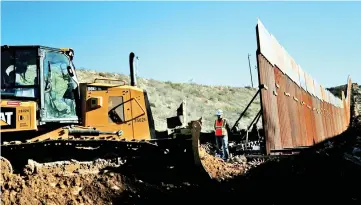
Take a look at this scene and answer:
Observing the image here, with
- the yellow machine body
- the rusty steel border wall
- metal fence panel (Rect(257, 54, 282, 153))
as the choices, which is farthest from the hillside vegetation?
the yellow machine body

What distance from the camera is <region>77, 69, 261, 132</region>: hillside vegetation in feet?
91.8

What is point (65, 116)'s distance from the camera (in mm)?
8570

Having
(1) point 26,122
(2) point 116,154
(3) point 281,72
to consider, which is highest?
(3) point 281,72

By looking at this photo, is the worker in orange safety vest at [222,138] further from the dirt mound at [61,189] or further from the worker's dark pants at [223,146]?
the dirt mound at [61,189]

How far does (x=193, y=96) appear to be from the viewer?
3619cm

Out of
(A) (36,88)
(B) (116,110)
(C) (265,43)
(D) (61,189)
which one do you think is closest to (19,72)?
(A) (36,88)

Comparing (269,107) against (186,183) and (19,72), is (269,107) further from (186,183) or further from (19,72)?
(19,72)

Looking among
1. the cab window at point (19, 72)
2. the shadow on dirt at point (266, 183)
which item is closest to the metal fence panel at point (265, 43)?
the shadow on dirt at point (266, 183)

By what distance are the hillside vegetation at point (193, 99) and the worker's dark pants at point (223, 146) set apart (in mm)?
12048

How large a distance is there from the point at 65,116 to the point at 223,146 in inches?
189

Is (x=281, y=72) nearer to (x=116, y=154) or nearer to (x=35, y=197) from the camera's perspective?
(x=116, y=154)

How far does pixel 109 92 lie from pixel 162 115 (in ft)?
56.3

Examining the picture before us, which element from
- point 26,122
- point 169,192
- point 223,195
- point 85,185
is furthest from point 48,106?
point 223,195

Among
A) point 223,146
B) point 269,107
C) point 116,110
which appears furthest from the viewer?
point 223,146
